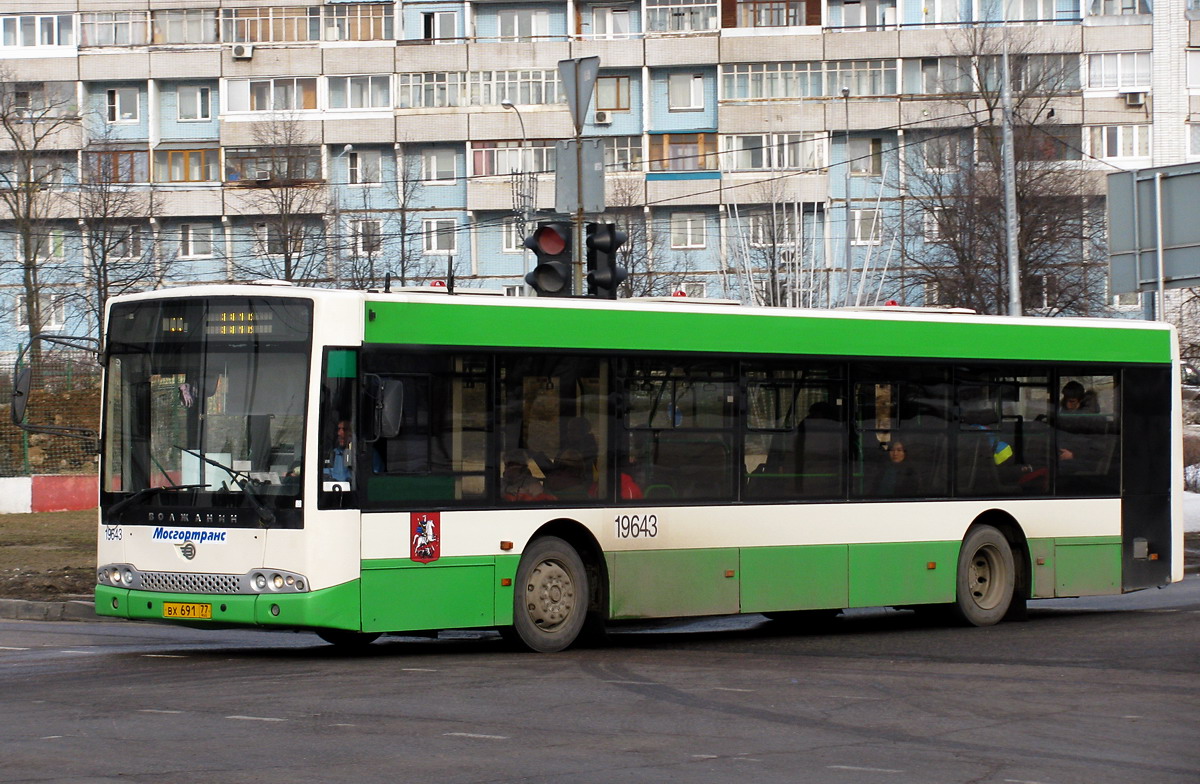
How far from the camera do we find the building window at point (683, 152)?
70438 millimetres

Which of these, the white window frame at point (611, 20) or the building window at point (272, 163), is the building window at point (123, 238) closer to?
the building window at point (272, 163)

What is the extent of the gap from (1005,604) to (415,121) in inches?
2203

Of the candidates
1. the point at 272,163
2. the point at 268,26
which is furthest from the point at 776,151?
the point at 268,26

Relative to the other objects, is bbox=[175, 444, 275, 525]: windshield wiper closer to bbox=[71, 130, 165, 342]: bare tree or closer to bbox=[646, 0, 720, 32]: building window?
bbox=[71, 130, 165, 342]: bare tree

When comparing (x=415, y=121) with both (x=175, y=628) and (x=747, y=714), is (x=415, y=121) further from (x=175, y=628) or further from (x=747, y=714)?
(x=747, y=714)

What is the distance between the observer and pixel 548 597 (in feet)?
45.9

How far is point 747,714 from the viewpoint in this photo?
1042 cm

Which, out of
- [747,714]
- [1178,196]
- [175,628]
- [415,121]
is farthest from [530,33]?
[747,714]

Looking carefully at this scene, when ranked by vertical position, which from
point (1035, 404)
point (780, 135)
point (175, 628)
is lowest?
point (175, 628)

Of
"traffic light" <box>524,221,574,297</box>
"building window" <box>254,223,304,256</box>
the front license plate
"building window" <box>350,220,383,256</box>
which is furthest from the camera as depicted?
"building window" <box>350,220,383,256</box>

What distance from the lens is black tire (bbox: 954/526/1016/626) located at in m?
16.9

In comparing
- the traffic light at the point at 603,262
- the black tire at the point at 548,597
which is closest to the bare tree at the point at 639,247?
the traffic light at the point at 603,262

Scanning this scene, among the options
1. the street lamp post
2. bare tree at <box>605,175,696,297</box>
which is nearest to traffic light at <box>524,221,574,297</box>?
the street lamp post

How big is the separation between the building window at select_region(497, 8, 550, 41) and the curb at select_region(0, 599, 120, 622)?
56.1 meters
